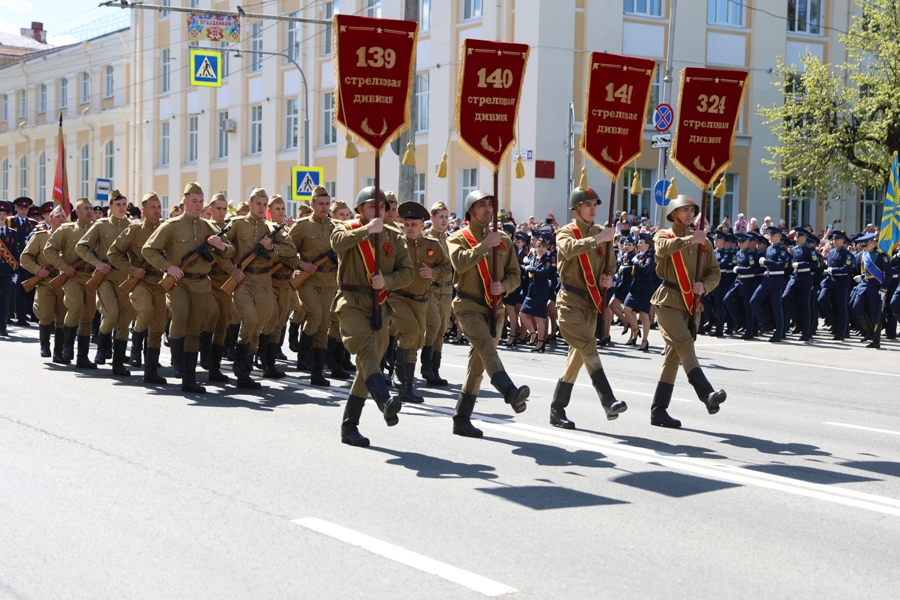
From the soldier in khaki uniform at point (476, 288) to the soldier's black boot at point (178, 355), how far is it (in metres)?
3.88

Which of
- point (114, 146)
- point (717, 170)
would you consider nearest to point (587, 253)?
point (717, 170)

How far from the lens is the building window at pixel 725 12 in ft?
111

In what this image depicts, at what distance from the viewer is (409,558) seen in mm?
5656

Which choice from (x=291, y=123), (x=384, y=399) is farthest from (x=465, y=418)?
(x=291, y=123)

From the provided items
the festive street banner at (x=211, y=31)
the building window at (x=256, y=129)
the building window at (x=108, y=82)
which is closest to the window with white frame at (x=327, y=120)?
the building window at (x=256, y=129)

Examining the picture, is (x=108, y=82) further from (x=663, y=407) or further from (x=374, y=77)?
(x=663, y=407)

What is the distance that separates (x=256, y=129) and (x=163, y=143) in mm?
8874

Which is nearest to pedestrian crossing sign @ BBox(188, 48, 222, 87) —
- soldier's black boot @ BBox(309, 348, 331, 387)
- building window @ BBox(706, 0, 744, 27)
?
building window @ BBox(706, 0, 744, 27)

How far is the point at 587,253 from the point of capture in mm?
9602

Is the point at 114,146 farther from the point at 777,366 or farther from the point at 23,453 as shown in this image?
the point at 23,453

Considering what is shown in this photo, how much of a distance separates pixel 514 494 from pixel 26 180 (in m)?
62.1

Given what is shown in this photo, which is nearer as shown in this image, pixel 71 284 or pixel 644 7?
pixel 71 284

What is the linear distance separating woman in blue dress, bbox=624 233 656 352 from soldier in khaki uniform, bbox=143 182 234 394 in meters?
8.06

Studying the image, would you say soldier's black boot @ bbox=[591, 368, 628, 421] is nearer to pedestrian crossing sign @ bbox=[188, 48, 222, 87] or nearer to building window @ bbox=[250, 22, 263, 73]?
pedestrian crossing sign @ bbox=[188, 48, 222, 87]
